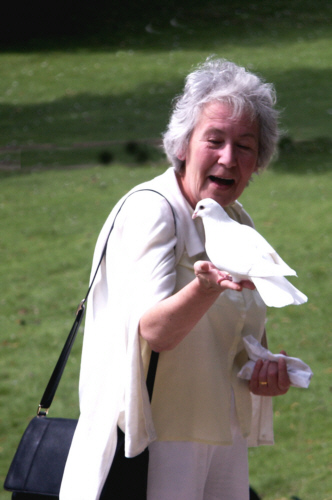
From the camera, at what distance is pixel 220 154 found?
2164 mm

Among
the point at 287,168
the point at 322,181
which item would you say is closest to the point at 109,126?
the point at 287,168

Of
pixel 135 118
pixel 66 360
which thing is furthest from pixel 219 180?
pixel 135 118

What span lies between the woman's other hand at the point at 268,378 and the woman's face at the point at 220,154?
0.56 metres

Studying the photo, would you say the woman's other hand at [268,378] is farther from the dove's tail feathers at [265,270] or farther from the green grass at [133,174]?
the green grass at [133,174]

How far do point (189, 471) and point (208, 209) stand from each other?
0.85m

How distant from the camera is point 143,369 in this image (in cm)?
208

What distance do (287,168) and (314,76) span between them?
5880 mm

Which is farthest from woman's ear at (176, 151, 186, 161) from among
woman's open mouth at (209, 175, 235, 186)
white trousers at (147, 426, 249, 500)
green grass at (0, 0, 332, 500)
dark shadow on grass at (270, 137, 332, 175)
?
dark shadow on grass at (270, 137, 332, 175)

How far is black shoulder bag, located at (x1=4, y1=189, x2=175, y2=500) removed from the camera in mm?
2107

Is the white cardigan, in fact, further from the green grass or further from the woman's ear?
the green grass

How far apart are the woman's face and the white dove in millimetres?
138

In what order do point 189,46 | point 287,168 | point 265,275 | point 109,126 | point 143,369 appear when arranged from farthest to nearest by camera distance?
1. point 189,46
2. point 109,126
3. point 287,168
4. point 143,369
5. point 265,275

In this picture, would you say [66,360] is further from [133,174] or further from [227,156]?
[133,174]

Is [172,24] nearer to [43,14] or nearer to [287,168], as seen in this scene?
[43,14]
